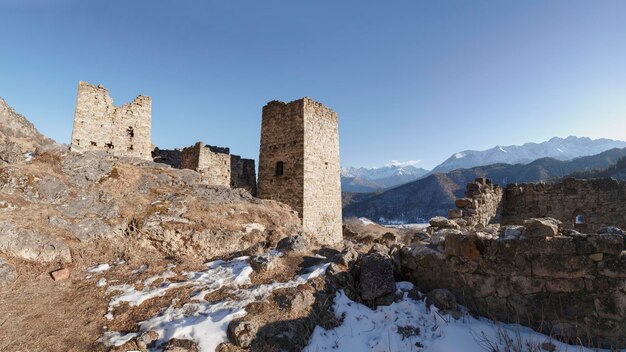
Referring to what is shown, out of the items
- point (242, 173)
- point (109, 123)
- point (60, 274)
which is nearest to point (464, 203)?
point (60, 274)

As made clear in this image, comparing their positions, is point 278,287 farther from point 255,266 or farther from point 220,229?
point 220,229

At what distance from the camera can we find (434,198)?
95.4 m

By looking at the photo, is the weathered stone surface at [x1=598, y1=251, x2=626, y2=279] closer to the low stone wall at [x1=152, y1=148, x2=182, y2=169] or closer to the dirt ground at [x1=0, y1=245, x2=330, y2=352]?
the dirt ground at [x1=0, y1=245, x2=330, y2=352]

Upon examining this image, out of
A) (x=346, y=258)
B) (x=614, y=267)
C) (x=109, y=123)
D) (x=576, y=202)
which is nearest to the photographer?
(x=614, y=267)

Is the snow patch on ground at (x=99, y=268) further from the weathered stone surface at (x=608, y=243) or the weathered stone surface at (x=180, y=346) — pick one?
the weathered stone surface at (x=608, y=243)

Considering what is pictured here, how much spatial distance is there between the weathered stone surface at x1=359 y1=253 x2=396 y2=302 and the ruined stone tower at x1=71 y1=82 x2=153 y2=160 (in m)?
17.4

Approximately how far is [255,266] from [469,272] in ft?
12.2

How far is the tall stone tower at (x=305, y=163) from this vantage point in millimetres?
14133

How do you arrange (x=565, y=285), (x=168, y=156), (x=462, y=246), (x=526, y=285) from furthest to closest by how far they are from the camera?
(x=168, y=156), (x=462, y=246), (x=526, y=285), (x=565, y=285)

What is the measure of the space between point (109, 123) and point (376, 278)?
18.9 metres

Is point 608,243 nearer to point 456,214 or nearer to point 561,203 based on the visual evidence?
point 456,214

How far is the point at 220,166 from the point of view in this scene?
20.1m

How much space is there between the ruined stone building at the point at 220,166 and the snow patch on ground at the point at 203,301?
12.9 metres


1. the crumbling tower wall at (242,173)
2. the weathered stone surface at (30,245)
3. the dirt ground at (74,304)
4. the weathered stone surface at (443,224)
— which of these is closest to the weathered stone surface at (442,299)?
the dirt ground at (74,304)
